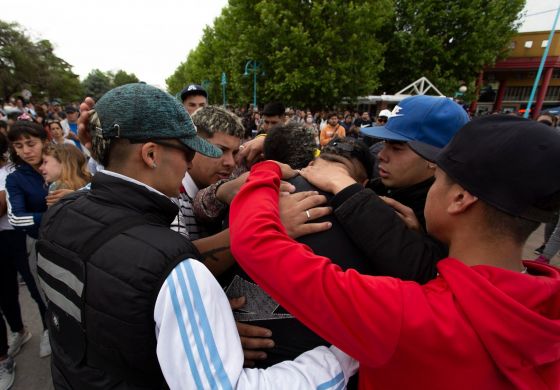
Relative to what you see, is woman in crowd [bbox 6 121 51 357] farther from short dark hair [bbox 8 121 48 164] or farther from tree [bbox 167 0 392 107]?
tree [bbox 167 0 392 107]

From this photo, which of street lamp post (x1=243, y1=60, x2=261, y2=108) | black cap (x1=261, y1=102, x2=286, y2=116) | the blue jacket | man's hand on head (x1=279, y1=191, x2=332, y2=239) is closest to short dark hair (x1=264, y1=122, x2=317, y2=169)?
man's hand on head (x1=279, y1=191, x2=332, y2=239)

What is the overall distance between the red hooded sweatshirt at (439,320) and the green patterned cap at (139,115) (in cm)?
70

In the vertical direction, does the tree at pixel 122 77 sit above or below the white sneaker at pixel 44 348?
above

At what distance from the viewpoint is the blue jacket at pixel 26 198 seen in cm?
277

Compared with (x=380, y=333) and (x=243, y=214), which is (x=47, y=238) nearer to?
(x=243, y=214)

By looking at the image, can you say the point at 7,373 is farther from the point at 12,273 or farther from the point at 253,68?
the point at 253,68

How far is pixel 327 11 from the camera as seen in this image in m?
14.6

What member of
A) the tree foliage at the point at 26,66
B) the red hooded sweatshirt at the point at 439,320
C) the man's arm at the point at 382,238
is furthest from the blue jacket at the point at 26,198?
the tree foliage at the point at 26,66

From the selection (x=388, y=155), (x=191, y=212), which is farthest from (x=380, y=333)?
(x=191, y=212)

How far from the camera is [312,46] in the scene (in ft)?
50.1

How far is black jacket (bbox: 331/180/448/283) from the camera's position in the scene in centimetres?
105

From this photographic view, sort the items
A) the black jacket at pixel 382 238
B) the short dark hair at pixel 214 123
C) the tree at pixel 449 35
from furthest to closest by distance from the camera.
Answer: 1. the tree at pixel 449 35
2. the short dark hair at pixel 214 123
3. the black jacket at pixel 382 238

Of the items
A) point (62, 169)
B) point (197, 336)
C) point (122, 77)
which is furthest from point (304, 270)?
point (122, 77)

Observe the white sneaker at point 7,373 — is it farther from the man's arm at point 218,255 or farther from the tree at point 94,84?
the tree at point 94,84
